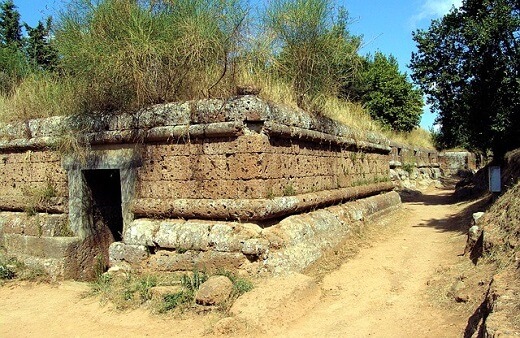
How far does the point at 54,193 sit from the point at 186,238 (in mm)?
3001

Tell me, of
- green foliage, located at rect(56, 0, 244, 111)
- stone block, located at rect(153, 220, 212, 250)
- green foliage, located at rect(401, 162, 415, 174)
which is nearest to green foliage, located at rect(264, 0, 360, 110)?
green foliage, located at rect(56, 0, 244, 111)

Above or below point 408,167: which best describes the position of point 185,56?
above

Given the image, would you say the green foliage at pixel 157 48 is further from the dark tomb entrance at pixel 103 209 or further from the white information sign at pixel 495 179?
the white information sign at pixel 495 179

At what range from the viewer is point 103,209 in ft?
24.0

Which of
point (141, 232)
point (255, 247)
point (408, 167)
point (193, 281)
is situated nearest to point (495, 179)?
point (255, 247)

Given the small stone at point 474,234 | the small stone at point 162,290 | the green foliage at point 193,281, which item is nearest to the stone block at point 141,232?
the small stone at point 162,290

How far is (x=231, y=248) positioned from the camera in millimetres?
5246

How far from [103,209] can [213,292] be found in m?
3.50

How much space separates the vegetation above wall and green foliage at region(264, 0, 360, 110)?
0.6 inches

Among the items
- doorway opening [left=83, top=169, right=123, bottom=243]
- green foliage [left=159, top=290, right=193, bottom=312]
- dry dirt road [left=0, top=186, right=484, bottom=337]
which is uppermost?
doorway opening [left=83, top=169, right=123, bottom=243]

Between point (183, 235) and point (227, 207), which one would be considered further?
point (183, 235)

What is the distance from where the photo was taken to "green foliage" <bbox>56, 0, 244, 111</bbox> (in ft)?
19.7

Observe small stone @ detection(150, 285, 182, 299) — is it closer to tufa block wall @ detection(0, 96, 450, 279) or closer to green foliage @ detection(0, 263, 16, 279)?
tufa block wall @ detection(0, 96, 450, 279)

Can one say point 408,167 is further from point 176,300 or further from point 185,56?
point 176,300
